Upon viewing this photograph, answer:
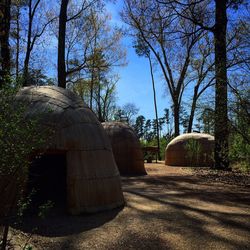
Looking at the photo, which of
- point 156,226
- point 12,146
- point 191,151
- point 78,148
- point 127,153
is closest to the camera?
point 12,146

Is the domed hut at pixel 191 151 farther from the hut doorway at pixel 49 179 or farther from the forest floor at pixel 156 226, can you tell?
the hut doorway at pixel 49 179

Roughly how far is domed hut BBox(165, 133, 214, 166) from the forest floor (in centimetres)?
1073

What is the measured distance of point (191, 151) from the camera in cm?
1942

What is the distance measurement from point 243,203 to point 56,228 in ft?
13.2

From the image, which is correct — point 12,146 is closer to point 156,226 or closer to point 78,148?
point 156,226

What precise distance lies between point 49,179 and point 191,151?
11.7 metres

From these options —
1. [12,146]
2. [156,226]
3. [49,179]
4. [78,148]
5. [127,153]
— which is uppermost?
[127,153]

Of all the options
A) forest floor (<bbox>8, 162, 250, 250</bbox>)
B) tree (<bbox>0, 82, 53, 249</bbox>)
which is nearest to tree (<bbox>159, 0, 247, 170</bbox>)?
forest floor (<bbox>8, 162, 250, 250</bbox>)

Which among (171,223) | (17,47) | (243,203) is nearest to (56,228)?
(171,223)

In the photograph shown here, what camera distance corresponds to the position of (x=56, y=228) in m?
5.94

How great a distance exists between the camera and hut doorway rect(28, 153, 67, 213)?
26.3 ft

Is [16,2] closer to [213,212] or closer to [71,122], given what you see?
[71,122]

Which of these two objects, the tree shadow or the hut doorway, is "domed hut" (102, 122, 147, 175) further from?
the tree shadow

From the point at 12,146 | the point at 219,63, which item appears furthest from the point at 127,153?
the point at 12,146
